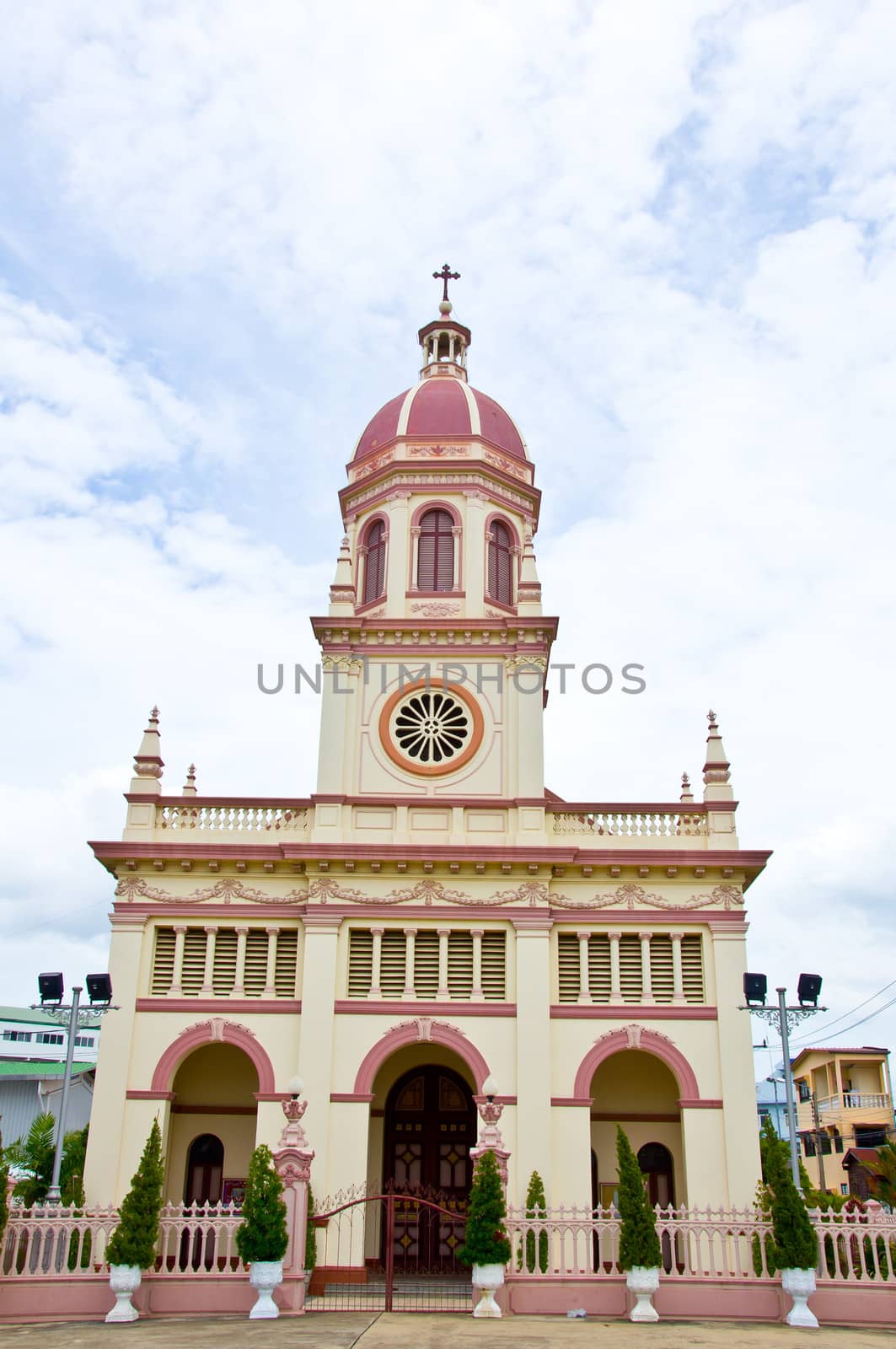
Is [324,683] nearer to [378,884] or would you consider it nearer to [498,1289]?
[378,884]

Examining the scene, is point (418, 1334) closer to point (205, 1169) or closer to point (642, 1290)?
point (642, 1290)

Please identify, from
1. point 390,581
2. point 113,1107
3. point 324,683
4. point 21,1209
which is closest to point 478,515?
point 390,581

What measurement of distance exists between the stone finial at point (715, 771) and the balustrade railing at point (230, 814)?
8.81 meters

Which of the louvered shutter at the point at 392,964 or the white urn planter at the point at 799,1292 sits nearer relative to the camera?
the white urn planter at the point at 799,1292

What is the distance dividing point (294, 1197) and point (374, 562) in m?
15.4

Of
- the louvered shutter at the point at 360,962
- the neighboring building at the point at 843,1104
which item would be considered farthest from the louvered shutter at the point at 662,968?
the neighboring building at the point at 843,1104

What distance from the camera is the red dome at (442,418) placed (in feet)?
97.9

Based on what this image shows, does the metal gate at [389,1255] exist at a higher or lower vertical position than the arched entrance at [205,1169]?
lower

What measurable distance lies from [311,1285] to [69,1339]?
5807 mm

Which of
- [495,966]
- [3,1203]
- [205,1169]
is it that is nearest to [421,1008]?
[495,966]

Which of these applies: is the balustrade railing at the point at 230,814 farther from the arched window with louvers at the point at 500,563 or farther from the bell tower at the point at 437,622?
the arched window with louvers at the point at 500,563

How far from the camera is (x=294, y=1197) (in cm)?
1855

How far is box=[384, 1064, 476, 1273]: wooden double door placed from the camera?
23203 mm

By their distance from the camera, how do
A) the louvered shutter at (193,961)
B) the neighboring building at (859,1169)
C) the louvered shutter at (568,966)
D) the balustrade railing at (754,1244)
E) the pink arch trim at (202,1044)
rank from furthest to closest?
1. the neighboring building at (859,1169)
2. the louvered shutter at (193,961)
3. the louvered shutter at (568,966)
4. the pink arch trim at (202,1044)
5. the balustrade railing at (754,1244)
